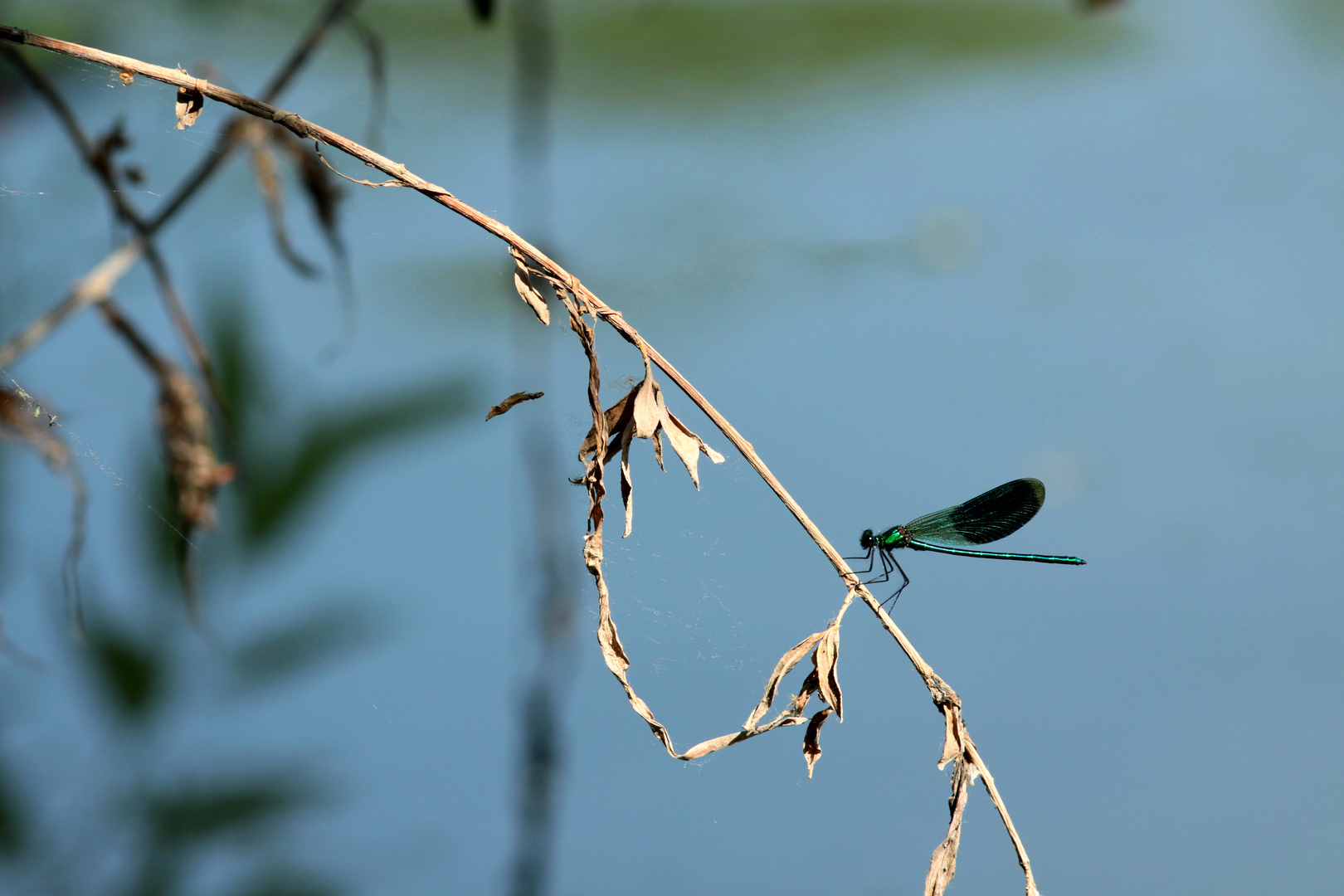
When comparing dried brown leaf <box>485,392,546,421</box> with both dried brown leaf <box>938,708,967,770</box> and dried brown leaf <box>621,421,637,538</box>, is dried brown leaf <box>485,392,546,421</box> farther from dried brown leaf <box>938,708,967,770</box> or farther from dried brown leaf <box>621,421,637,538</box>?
dried brown leaf <box>938,708,967,770</box>

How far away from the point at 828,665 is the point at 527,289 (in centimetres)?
35

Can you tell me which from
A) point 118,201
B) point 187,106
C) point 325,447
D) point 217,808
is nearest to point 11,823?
point 217,808

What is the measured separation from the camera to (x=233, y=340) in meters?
1.37

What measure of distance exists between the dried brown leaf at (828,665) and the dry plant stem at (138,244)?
2.82ft

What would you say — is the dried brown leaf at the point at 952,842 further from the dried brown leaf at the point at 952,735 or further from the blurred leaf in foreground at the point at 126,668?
the blurred leaf in foreground at the point at 126,668

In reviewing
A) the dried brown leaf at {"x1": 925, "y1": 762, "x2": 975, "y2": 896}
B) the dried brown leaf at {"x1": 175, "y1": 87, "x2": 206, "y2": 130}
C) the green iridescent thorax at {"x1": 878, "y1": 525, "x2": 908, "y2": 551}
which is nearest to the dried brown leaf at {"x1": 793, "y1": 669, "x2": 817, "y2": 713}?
the dried brown leaf at {"x1": 925, "y1": 762, "x2": 975, "y2": 896}

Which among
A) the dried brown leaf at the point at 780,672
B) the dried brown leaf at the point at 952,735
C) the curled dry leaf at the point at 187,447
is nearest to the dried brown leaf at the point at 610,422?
the dried brown leaf at the point at 780,672

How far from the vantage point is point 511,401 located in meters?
0.66

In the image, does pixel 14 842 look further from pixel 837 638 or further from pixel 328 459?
pixel 837 638

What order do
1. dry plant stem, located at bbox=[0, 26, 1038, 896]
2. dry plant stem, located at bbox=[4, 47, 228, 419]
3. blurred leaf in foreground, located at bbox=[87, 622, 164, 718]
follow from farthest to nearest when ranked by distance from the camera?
blurred leaf in foreground, located at bbox=[87, 622, 164, 718], dry plant stem, located at bbox=[4, 47, 228, 419], dry plant stem, located at bbox=[0, 26, 1038, 896]

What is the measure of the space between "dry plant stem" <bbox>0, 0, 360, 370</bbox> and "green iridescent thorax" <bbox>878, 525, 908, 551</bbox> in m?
0.84

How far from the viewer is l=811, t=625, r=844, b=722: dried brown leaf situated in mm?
658

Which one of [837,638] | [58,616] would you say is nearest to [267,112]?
[837,638]

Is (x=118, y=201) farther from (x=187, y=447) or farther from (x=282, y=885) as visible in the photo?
(x=282, y=885)
